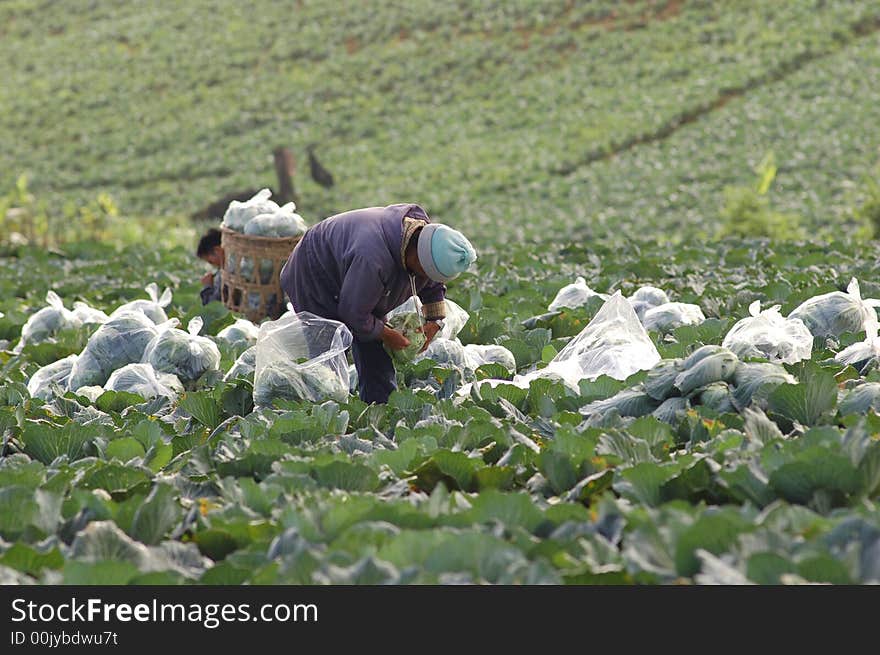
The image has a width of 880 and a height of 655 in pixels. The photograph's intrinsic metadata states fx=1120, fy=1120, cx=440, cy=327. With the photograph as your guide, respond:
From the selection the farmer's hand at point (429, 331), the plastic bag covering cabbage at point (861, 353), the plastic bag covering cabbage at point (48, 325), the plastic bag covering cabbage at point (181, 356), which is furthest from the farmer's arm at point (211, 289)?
the plastic bag covering cabbage at point (861, 353)

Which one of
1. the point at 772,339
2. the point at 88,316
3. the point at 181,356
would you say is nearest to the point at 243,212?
the point at 88,316

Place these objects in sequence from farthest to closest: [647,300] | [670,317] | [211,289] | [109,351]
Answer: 1. [211,289]
2. [647,300]
3. [670,317]
4. [109,351]

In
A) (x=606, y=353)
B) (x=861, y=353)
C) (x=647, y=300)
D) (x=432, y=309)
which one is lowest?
(x=647, y=300)

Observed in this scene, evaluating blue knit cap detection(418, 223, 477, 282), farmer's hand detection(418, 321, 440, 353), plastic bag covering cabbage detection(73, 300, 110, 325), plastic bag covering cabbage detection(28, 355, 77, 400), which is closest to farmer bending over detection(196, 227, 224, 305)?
plastic bag covering cabbage detection(73, 300, 110, 325)

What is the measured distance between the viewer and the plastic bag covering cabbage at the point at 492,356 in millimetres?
5789

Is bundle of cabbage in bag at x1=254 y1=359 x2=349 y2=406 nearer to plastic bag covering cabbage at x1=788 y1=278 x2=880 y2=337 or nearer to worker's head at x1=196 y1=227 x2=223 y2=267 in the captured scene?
plastic bag covering cabbage at x1=788 y1=278 x2=880 y2=337

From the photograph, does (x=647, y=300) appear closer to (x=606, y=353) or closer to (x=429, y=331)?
(x=606, y=353)

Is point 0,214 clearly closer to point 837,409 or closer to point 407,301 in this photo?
point 407,301

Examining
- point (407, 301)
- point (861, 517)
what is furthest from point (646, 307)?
point (861, 517)

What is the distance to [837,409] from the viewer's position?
417 cm

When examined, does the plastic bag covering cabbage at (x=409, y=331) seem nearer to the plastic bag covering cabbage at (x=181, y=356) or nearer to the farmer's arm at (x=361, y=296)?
the farmer's arm at (x=361, y=296)

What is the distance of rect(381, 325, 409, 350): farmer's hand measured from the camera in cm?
494

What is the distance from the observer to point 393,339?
196 inches

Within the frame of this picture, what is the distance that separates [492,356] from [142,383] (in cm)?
177
